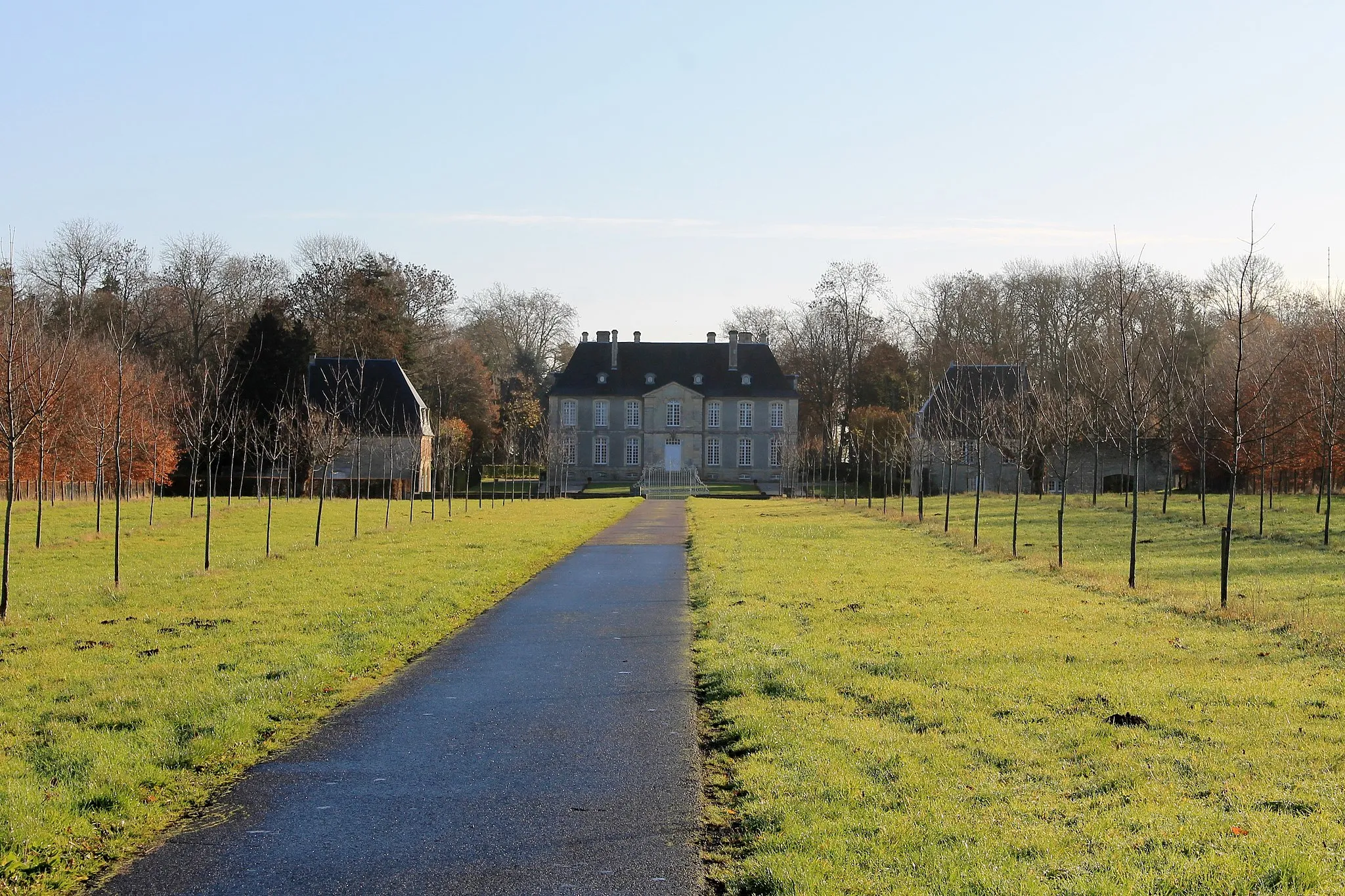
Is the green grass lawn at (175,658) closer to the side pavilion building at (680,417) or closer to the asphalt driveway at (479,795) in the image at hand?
the asphalt driveway at (479,795)

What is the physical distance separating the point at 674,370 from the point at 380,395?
86.4 ft

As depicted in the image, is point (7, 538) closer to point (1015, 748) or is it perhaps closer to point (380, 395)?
point (1015, 748)

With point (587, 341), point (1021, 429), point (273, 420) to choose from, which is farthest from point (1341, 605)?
point (587, 341)

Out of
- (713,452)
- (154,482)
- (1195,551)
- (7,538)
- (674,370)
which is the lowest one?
(1195,551)

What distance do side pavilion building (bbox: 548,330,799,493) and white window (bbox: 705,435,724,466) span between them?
0.05m

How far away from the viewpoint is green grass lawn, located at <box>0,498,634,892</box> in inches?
252

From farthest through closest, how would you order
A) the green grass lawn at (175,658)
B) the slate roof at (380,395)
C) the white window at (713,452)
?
the white window at (713,452), the slate roof at (380,395), the green grass lawn at (175,658)

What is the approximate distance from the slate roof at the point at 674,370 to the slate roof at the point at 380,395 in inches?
719

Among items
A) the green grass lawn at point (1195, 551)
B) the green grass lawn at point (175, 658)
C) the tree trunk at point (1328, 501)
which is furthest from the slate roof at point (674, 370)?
the green grass lawn at point (175, 658)

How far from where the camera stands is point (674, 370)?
8488 cm

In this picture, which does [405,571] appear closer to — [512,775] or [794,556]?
[794,556]

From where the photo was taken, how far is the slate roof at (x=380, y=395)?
6300 centimetres

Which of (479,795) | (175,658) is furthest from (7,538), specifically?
(479,795)

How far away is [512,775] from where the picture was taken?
23.6 feet
